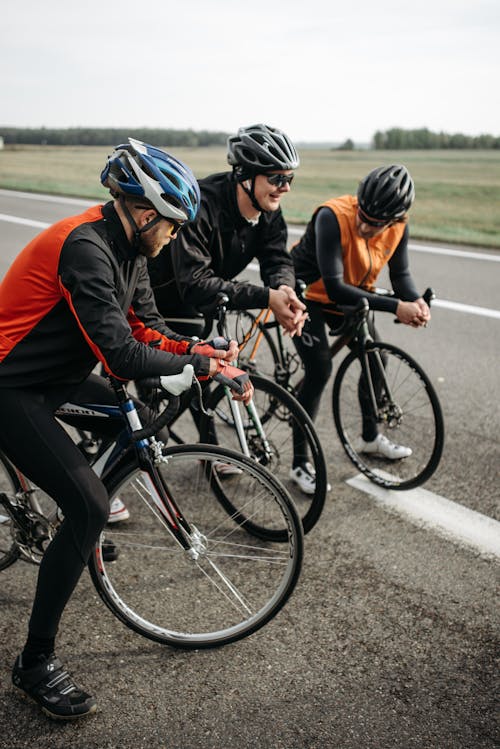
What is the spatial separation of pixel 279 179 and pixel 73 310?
6.14 ft

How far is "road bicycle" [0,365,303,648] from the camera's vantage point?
2695 millimetres

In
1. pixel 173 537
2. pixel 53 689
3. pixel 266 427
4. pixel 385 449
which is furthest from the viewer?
pixel 385 449

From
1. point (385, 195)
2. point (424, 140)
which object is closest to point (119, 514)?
point (385, 195)

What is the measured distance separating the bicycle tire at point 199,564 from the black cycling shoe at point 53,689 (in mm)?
376

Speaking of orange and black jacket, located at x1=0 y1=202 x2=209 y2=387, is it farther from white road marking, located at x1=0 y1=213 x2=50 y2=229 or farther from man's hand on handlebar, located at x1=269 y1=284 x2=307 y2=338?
white road marking, located at x1=0 y1=213 x2=50 y2=229

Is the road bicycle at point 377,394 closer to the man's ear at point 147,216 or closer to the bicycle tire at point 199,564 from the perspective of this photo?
the bicycle tire at point 199,564

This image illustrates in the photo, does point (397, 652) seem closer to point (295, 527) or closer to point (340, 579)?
point (340, 579)

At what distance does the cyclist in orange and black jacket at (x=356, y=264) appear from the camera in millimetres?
3754

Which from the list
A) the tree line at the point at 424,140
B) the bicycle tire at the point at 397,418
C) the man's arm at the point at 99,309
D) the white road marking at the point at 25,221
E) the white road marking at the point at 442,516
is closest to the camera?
the man's arm at the point at 99,309

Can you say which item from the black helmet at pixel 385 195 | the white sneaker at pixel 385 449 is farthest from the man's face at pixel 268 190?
the white sneaker at pixel 385 449

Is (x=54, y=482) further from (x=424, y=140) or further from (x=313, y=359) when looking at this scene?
(x=424, y=140)

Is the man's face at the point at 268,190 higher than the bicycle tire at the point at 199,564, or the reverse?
the man's face at the point at 268,190

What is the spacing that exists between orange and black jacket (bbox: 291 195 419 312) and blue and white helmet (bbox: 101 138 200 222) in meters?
1.52

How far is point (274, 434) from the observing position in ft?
13.4
